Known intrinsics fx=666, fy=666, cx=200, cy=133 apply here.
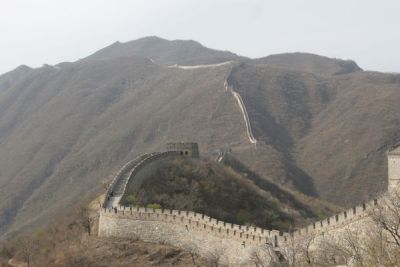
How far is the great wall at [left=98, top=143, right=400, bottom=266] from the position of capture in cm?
3053

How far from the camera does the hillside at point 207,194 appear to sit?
48.4m

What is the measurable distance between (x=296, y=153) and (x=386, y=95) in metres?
25.6

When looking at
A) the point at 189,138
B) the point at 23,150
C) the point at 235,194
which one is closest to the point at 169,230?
the point at 235,194

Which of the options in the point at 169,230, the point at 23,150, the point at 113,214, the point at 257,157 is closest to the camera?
the point at 169,230

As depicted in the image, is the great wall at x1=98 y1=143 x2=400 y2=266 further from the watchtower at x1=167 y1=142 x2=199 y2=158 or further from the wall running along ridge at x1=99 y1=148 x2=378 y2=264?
the watchtower at x1=167 y1=142 x2=199 y2=158

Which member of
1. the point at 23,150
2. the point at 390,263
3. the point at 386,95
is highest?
the point at 390,263

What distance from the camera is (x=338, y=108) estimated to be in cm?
13938

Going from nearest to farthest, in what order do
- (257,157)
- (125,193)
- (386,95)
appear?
(125,193), (257,157), (386,95)

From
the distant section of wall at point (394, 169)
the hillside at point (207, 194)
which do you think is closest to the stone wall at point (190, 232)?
the hillside at point (207, 194)

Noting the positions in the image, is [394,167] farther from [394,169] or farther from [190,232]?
[190,232]

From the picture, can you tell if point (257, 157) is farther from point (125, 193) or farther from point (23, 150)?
point (23, 150)

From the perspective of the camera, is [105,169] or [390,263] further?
[105,169]

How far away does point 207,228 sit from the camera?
3716 centimetres

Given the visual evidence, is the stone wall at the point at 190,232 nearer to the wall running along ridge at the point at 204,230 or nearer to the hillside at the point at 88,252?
the wall running along ridge at the point at 204,230
